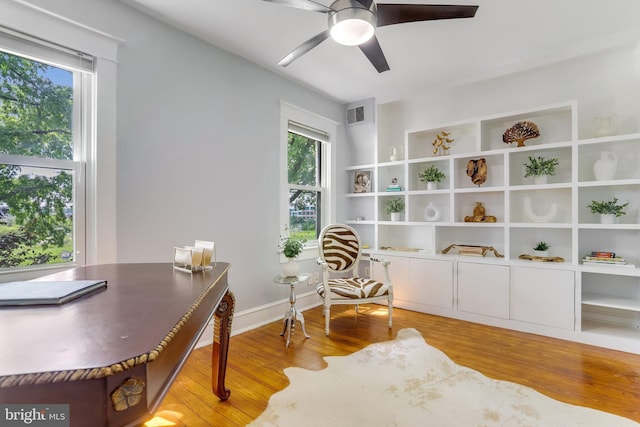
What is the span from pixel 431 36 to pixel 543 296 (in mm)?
2678

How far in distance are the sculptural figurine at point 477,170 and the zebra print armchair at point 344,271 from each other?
1.47 metres

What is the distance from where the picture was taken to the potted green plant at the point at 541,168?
10.4 ft

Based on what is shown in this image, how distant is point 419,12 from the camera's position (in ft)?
6.19

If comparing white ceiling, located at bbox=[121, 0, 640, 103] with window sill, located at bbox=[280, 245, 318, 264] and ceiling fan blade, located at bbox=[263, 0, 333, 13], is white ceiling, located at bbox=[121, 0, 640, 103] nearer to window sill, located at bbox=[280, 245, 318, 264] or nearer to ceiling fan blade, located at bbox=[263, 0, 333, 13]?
ceiling fan blade, located at bbox=[263, 0, 333, 13]

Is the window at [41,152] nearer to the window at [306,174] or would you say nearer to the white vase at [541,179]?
the window at [306,174]

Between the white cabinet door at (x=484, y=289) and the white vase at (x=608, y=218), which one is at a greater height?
the white vase at (x=608, y=218)

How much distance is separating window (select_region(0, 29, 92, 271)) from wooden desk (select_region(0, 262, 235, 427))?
4.35 feet

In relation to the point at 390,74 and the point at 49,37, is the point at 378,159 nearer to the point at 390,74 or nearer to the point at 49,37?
the point at 390,74

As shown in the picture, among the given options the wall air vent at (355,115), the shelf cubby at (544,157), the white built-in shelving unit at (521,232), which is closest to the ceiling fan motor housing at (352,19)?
the white built-in shelving unit at (521,232)

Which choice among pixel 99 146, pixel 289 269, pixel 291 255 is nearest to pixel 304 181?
pixel 291 255

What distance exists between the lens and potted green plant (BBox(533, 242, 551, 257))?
10.7 ft

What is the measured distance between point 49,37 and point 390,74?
2985 millimetres

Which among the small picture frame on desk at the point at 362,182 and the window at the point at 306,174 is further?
the small picture frame on desk at the point at 362,182

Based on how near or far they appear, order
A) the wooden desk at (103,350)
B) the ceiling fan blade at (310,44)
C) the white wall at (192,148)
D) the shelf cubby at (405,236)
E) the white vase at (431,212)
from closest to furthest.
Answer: the wooden desk at (103,350)
the ceiling fan blade at (310,44)
the white wall at (192,148)
the white vase at (431,212)
the shelf cubby at (405,236)
